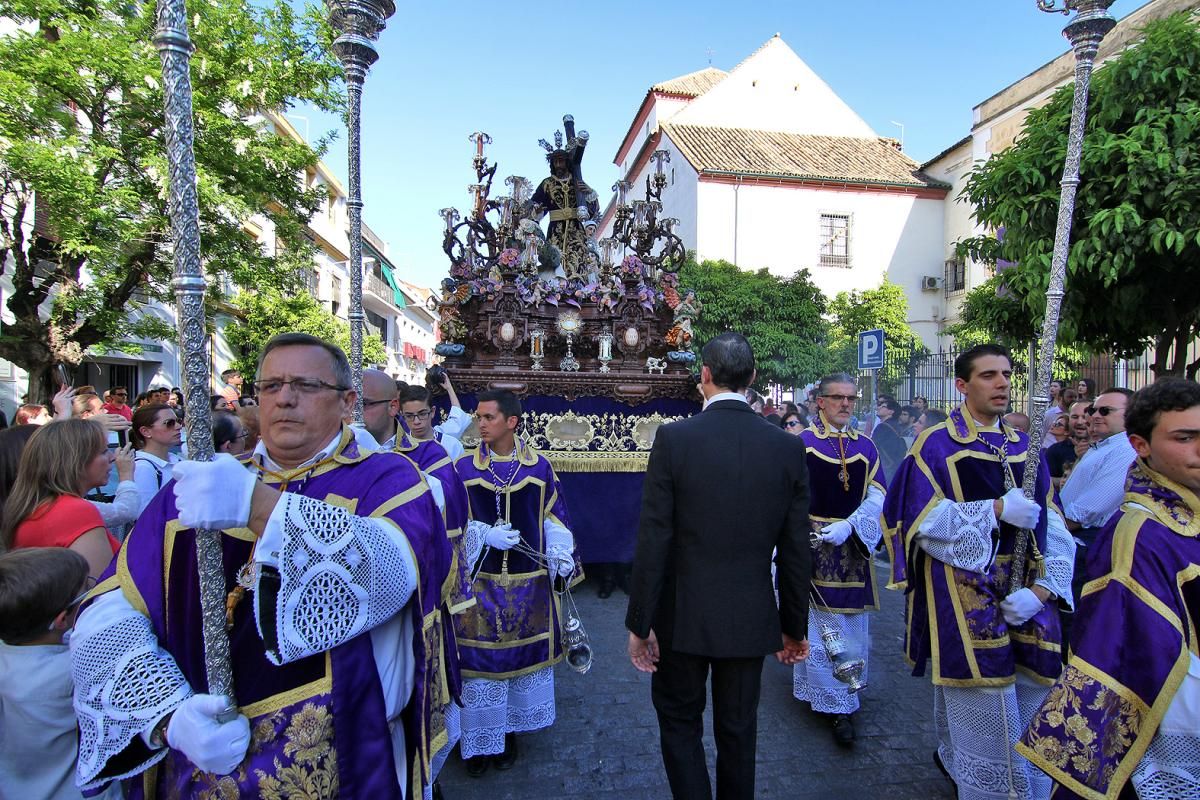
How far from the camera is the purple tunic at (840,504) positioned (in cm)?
441

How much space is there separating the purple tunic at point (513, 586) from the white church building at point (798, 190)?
822 inches

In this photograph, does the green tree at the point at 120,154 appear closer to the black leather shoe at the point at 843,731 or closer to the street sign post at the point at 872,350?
the street sign post at the point at 872,350

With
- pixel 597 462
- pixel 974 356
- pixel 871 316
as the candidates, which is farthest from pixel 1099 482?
pixel 871 316

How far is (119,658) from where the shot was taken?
1.65 metres

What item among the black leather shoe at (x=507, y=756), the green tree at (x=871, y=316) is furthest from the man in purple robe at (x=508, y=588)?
the green tree at (x=871, y=316)

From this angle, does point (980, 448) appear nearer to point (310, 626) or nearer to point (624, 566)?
point (310, 626)

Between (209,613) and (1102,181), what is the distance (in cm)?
678

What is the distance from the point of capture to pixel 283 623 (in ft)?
5.06

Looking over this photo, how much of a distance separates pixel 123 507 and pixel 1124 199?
7.42m

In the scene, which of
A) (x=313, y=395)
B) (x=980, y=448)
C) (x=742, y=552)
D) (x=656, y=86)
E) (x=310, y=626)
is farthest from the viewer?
(x=656, y=86)

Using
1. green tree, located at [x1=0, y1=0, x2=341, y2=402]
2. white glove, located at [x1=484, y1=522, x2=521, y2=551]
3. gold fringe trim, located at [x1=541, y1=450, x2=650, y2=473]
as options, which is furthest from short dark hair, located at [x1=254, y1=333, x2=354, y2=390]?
green tree, located at [x1=0, y1=0, x2=341, y2=402]

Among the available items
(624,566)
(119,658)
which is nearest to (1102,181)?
(624,566)

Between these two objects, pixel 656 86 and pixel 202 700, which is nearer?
pixel 202 700

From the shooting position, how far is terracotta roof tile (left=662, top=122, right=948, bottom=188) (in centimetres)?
2417
